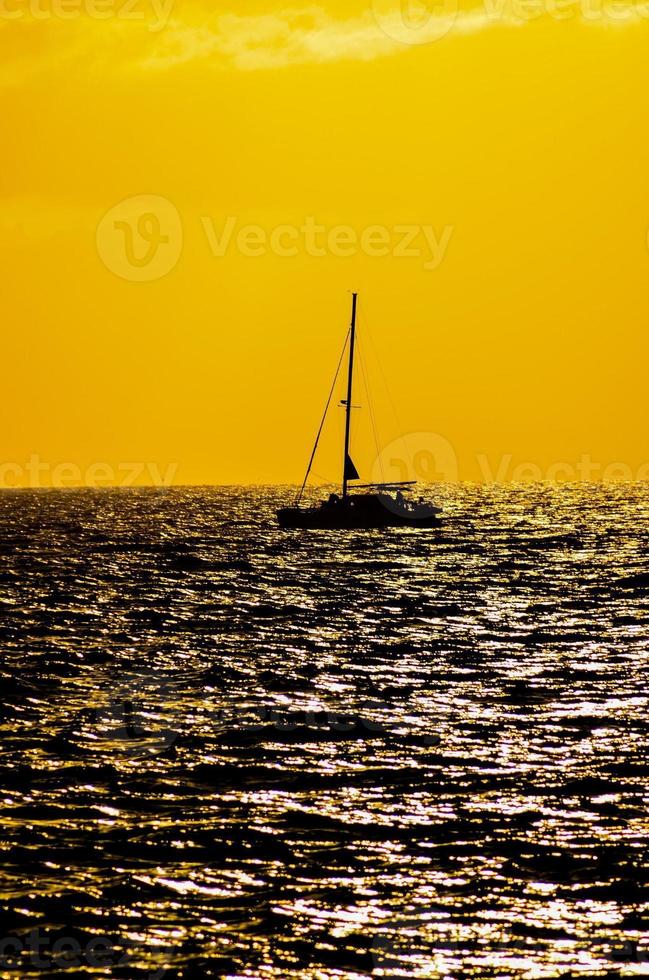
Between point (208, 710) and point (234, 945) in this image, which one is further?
point (208, 710)

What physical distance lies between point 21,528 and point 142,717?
106 metres

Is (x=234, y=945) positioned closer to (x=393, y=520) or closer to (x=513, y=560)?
(x=513, y=560)

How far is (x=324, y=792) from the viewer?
2422 cm

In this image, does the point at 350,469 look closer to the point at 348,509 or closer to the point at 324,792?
the point at 348,509

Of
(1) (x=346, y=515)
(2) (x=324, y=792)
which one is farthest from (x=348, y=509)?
(2) (x=324, y=792)

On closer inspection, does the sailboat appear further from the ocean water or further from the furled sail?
the ocean water

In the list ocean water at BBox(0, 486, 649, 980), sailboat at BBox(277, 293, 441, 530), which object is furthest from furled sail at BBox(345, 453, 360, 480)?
ocean water at BBox(0, 486, 649, 980)

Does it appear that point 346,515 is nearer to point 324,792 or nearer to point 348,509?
point 348,509

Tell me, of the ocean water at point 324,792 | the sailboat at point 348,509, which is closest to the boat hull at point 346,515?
the sailboat at point 348,509

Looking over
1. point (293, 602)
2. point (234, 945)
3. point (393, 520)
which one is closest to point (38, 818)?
point (234, 945)

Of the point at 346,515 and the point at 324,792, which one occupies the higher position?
the point at 346,515

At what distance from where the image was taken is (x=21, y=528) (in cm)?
13288

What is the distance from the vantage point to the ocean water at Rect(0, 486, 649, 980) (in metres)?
17.2

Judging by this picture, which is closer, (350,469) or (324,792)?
(324,792)
